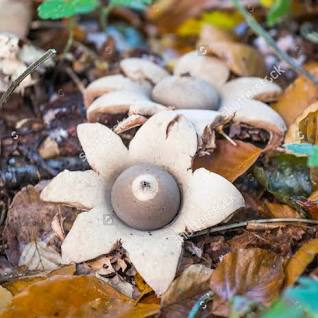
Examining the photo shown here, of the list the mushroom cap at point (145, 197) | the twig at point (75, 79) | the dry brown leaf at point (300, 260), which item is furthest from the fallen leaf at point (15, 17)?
the dry brown leaf at point (300, 260)

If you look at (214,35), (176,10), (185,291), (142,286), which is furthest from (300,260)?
(176,10)

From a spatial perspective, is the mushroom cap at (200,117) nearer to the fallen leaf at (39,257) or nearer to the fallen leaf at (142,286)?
the fallen leaf at (142,286)

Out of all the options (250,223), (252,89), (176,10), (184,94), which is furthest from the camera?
(176,10)

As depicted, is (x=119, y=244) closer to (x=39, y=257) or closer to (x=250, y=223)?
(x=39, y=257)

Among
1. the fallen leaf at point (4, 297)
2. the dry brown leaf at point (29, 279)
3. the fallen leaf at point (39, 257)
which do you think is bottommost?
the fallen leaf at point (39, 257)

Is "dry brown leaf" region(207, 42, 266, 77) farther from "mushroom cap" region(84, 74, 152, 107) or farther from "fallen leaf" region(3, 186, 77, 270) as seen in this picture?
"fallen leaf" region(3, 186, 77, 270)

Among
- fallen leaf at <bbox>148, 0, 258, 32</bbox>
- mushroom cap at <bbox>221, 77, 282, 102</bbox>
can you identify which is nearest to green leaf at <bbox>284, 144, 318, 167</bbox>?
mushroom cap at <bbox>221, 77, 282, 102</bbox>
